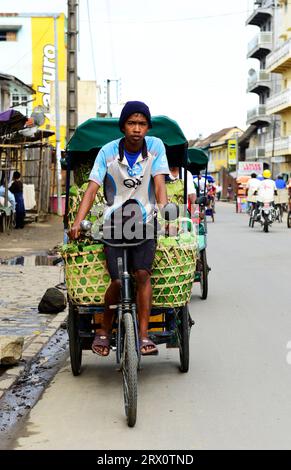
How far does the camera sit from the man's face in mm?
5478

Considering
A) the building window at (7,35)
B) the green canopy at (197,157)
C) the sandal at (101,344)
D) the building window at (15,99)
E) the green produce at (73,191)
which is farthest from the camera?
the building window at (7,35)

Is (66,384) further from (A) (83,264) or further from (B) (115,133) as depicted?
(B) (115,133)

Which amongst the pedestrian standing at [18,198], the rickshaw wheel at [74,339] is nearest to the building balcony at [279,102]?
the pedestrian standing at [18,198]

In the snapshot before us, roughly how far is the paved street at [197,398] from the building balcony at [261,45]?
190 feet

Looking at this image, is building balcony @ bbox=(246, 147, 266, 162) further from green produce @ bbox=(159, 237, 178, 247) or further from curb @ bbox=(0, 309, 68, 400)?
green produce @ bbox=(159, 237, 178, 247)

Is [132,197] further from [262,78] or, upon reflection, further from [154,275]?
[262,78]

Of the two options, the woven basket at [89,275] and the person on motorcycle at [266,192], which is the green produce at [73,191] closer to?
the woven basket at [89,275]

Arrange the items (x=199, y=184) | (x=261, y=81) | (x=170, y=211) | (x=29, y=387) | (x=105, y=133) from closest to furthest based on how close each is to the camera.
Answer: 1. (x=170, y=211)
2. (x=29, y=387)
3. (x=105, y=133)
4. (x=199, y=184)
5. (x=261, y=81)

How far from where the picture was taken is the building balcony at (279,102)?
51.6 meters

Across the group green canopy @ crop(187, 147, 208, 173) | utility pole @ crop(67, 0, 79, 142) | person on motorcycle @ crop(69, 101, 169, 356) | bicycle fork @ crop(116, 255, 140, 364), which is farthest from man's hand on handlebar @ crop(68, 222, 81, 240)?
utility pole @ crop(67, 0, 79, 142)

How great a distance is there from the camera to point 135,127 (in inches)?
216

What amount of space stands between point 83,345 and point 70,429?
55.0 inches

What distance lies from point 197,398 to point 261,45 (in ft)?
203

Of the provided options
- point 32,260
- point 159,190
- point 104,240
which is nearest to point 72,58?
A: point 32,260
